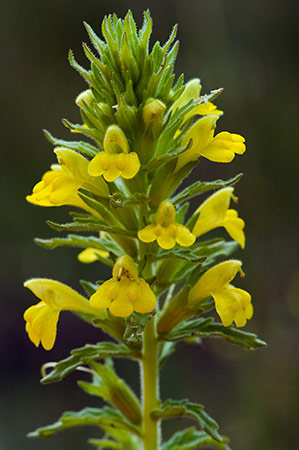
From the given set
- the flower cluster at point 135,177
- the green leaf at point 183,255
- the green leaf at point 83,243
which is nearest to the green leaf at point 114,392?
the flower cluster at point 135,177

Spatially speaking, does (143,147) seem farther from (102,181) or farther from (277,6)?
(277,6)

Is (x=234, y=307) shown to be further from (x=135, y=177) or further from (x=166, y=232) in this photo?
(x=135, y=177)

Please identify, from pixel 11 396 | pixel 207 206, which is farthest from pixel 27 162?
pixel 207 206

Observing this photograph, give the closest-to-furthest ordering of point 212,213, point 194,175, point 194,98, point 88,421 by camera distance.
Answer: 1. point 88,421
2. point 194,98
3. point 212,213
4. point 194,175

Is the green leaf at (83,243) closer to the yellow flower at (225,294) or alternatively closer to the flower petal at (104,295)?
the flower petal at (104,295)

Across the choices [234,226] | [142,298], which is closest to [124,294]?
[142,298]

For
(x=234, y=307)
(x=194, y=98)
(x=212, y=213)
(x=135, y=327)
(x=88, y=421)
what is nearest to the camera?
(x=135, y=327)
